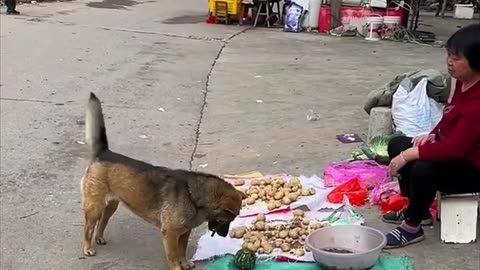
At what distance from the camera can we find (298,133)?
6379 millimetres

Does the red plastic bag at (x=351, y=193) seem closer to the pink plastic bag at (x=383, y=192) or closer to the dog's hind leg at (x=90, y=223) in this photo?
the pink plastic bag at (x=383, y=192)

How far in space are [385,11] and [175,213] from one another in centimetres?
1071

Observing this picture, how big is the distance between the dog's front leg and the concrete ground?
0.27 m

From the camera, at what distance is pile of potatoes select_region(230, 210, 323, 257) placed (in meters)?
3.84

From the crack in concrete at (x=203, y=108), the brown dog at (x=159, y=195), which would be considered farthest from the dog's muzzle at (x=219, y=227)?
the crack in concrete at (x=203, y=108)

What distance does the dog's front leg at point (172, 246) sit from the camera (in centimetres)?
356

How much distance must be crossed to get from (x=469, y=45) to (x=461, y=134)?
45 cm

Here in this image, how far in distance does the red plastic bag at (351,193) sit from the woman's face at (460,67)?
1252 millimetres

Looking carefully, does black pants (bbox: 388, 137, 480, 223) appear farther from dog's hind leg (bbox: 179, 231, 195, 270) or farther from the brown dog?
dog's hind leg (bbox: 179, 231, 195, 270)

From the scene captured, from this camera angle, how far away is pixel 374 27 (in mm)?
13219

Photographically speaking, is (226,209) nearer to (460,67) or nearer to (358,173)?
(460,67)

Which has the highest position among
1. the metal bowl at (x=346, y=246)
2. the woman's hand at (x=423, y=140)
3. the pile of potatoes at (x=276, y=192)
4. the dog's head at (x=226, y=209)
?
the woman's hand at (x=423, y=140)

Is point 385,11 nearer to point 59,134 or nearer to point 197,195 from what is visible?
point 59,134

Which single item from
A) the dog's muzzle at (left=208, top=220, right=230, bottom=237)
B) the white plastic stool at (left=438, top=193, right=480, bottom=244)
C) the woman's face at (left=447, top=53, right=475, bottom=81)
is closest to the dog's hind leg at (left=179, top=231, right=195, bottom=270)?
the dog's muzzle at (left=208, top=220, right=230, bottom=237)
